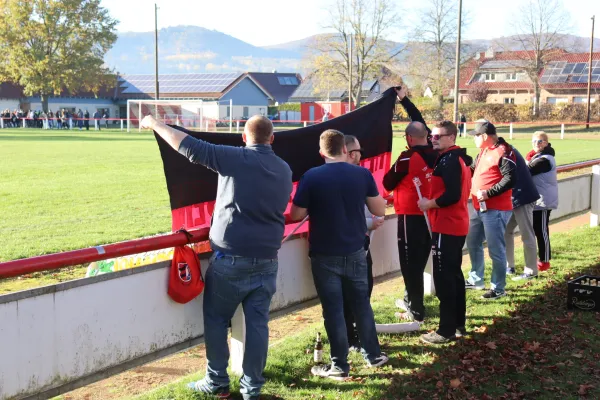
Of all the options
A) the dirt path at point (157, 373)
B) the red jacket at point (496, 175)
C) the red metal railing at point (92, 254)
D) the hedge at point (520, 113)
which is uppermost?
the hedge at point (520, 113)

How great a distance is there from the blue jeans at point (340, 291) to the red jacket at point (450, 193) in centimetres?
101

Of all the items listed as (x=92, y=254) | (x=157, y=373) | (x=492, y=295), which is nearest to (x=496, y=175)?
(x=492, y=295)

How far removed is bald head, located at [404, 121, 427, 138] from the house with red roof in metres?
70.0

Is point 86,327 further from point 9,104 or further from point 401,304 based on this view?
point 9,104

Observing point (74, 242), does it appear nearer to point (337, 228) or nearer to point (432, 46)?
point (337, 228)

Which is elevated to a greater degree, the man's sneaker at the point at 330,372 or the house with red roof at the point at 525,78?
the house with red roof at the point at 525,78

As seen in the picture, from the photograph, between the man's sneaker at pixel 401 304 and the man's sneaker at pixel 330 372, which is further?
the man's sneaker at pixel 401 304

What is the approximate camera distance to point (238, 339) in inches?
209

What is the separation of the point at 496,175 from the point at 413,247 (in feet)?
5.24

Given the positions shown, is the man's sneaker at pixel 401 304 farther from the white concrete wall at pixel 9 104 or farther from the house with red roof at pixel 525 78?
the white concrete wall at pixel 9 104

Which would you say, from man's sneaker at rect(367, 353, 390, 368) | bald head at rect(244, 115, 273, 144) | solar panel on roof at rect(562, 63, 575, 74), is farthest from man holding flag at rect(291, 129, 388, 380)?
solar panel on roof at rect(562, 63, 575, 74)

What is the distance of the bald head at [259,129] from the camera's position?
4.45 meters

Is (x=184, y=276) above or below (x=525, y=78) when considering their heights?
below

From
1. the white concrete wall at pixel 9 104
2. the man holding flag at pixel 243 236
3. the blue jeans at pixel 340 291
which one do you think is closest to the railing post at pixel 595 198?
the blue jeans at pixel 340 291
